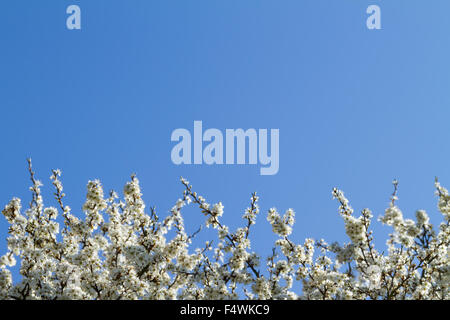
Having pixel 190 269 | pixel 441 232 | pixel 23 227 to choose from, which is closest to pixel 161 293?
pixel 190 269

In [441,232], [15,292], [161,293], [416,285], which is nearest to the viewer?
[15,292]

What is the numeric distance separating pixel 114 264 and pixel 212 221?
2.23 meters

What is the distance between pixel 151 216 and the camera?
9.13 m

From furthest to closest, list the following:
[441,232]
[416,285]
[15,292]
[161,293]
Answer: [441,232], [416,285], [161,293], [15,292]

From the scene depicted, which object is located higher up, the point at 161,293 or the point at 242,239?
the point at 242,239

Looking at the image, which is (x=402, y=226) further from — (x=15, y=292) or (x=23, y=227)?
(x=23, y=227)

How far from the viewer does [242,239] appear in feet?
28.3

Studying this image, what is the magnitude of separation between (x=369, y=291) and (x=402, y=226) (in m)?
1.46

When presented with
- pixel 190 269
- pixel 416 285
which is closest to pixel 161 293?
pixel 190 269
